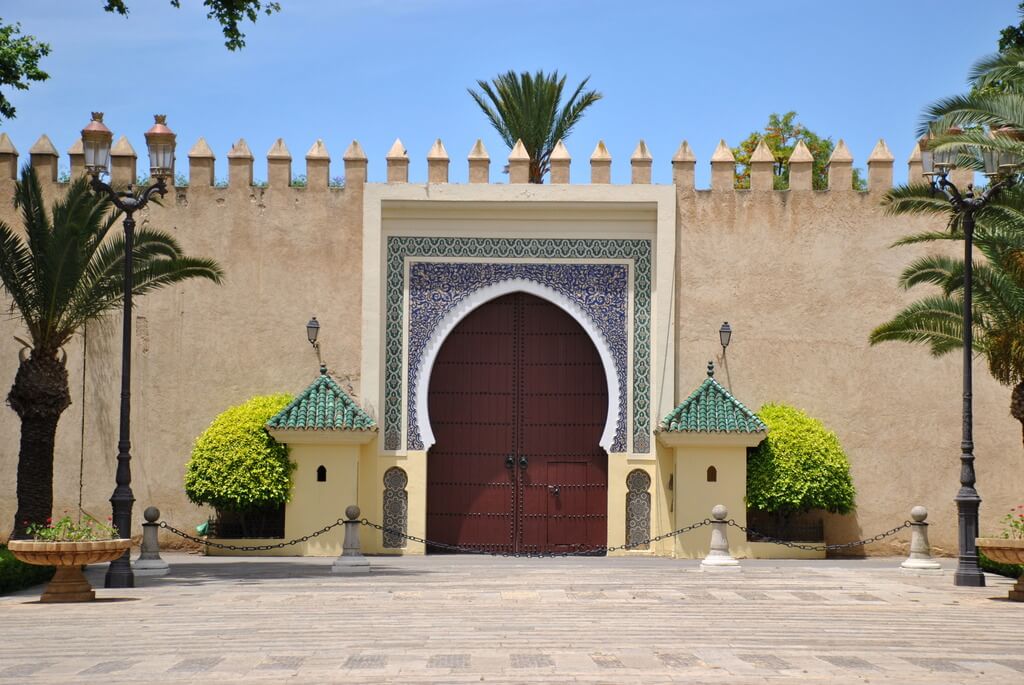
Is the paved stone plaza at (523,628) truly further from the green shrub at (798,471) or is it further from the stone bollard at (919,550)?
the green shrub at (798,471)

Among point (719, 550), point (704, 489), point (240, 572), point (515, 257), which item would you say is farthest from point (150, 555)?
point (704, 489)

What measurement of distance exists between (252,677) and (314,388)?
35.4ft

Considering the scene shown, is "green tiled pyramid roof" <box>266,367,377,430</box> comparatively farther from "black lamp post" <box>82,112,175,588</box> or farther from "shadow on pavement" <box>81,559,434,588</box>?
"black lamp post" <box>82,112,175,588</box>

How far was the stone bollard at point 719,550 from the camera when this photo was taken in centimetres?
1625

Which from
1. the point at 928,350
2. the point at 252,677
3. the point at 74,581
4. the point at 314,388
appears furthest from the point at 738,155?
the point at 252,677

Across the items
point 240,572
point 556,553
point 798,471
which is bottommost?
point 556,553

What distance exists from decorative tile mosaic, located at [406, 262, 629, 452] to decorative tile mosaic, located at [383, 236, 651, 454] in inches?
5.3

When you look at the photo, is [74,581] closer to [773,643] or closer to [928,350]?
[773,643]

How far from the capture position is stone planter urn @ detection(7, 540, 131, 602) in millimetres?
12930

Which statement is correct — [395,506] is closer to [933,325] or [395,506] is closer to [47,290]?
[47,290]

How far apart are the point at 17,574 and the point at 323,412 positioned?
5.03 meters

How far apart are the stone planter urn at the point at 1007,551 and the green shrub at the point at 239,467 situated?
8.94 meters

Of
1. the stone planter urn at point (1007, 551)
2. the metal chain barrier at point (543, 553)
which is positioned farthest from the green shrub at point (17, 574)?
the stone planter urn at point (1007, 551)

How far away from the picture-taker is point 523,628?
1091 cm
